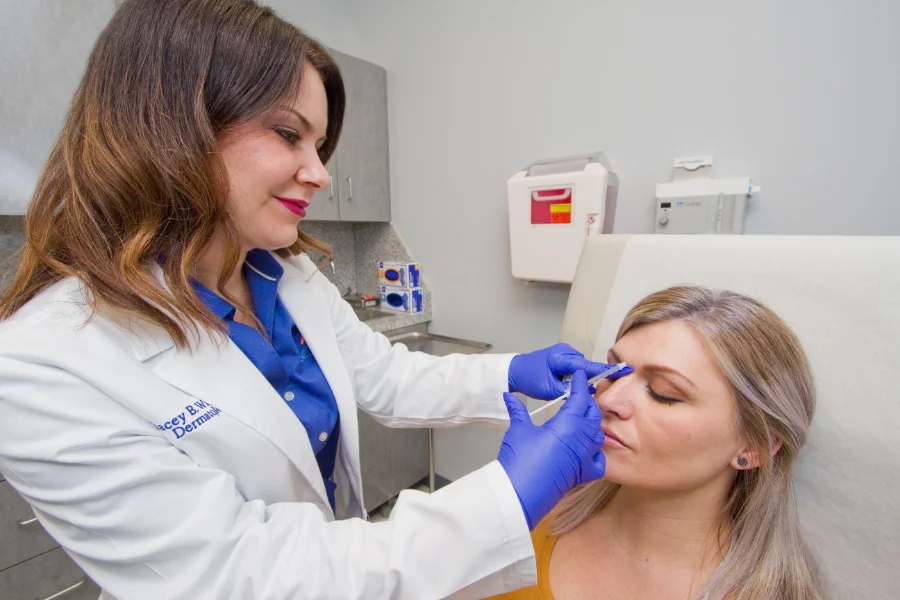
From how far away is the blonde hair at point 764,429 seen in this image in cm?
75

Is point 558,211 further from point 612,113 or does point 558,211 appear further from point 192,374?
point 192,374

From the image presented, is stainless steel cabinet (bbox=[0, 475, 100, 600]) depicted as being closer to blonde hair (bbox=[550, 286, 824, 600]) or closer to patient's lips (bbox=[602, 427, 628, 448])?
patient's lips (bbox=[602, 427, 628, 448])

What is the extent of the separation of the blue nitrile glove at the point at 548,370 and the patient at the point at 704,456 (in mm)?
82

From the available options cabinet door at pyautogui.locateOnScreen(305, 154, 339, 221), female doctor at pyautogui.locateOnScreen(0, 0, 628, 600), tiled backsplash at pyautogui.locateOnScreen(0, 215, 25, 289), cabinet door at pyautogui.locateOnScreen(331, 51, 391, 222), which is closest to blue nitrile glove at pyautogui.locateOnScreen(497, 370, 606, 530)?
female doctor at pyautogui.locateOnScreen(0, 0, 628, 600)

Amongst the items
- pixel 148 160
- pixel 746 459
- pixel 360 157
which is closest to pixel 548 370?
pixel 746 459

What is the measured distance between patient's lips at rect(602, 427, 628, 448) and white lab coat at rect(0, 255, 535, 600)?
28 centimetres

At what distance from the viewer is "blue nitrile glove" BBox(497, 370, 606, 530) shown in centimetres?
64

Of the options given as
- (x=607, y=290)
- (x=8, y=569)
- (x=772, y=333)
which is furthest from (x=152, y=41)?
(x=8, y=569)

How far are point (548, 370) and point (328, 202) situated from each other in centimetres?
135

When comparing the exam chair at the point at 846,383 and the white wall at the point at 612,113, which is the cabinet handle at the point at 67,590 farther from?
the exam chair at the point at 846,383

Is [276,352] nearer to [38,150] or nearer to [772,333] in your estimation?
[772,333]

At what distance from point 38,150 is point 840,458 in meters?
2.12

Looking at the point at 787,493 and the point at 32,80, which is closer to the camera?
the point at 787,493

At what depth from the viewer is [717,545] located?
0.84 metres
